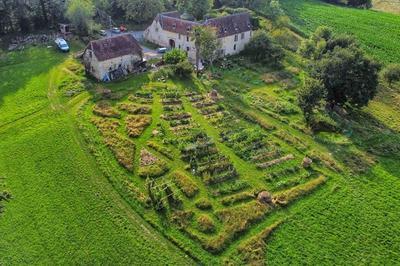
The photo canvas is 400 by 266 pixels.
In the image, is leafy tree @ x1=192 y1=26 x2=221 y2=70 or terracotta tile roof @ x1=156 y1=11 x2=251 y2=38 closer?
leafy tree @ x1=192 y1=26 x2=221 y2=70

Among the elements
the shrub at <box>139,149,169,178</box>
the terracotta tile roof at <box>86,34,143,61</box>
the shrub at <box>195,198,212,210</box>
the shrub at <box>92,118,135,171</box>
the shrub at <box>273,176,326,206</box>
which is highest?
the terracotta tile roof at <box>86,34,143,61</box>

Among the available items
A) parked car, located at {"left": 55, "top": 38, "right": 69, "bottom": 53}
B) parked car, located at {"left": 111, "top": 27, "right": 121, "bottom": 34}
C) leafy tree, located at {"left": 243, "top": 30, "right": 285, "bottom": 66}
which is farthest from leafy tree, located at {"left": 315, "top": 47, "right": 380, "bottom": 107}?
parked car, located at {"left": 55, "top": 38, "right": 69, "bottom": 53}

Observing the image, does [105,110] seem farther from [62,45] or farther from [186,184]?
[62,45]

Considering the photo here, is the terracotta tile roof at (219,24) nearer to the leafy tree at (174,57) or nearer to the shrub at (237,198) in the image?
the leafy tree at (174,57)

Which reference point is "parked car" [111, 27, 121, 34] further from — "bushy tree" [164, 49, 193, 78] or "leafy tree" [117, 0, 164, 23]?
"bushy tree" [164, 49, 193, 78]

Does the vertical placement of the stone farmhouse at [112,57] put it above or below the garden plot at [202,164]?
above

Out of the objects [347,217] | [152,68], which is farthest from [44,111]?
[347,217]

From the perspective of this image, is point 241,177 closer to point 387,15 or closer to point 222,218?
point 222,218

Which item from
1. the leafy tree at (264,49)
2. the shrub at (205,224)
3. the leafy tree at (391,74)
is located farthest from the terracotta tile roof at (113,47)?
the leafy tree at (391,74)
